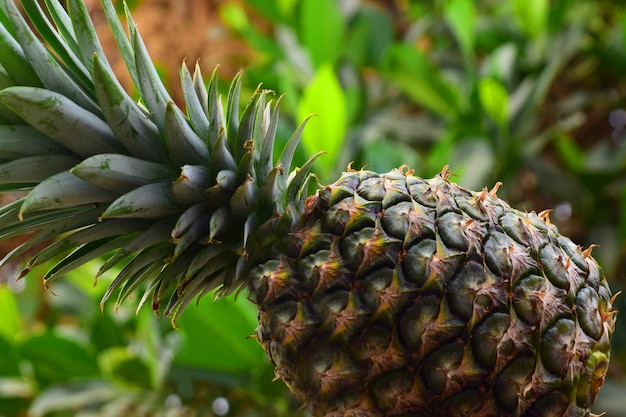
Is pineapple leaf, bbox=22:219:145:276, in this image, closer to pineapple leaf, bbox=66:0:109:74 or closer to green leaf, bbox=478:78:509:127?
pineapple leaf, bbox=66:0:109:74

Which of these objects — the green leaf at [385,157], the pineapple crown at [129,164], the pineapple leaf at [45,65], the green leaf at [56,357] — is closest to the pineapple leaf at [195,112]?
the pineapple crown at [129,164]

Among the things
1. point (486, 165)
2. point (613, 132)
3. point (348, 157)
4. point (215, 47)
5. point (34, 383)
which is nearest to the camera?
point (486, 165)

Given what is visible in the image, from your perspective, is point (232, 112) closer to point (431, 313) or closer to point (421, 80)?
point (431, 313)

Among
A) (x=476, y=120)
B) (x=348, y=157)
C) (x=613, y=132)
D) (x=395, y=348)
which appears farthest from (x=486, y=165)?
(x=395, y=348)

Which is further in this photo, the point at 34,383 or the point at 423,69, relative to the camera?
the point at 34,383

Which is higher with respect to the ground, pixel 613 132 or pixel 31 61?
pixel 613 132

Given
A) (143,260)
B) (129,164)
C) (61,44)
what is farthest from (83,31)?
(143,260)

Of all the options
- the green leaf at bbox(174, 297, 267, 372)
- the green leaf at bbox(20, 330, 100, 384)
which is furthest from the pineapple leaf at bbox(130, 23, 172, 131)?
the green leaf at bbox(20, 330, 100, 384)

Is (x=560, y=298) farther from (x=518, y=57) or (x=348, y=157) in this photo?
(x=518, y=57)
